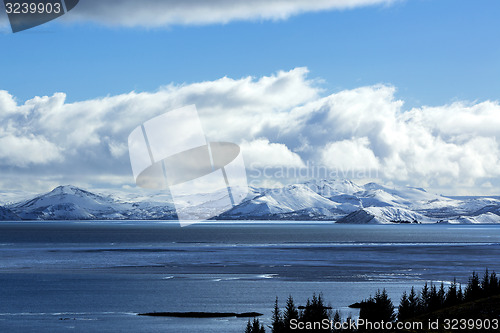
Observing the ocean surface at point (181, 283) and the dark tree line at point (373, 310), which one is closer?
the dark tree line at point (373, 310)

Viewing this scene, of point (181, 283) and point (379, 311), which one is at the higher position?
point (181, 283)

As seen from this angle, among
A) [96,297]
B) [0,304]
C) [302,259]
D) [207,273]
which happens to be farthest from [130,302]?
[302,259]

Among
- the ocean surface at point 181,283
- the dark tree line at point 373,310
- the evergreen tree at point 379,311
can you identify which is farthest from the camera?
the ocean surface at point 181,283

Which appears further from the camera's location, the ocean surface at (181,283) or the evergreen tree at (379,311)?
the ocean surface at (181,283)

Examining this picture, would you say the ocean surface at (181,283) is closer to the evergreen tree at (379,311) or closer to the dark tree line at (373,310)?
the dark tree line at (373,310)

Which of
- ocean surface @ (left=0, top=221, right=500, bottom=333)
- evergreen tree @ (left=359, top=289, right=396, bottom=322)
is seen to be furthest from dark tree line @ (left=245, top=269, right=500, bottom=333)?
ocean surface @ (left=0, top=221, right=500, bottom=333)

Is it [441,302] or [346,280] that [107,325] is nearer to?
[441,302]

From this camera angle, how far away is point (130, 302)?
275ft

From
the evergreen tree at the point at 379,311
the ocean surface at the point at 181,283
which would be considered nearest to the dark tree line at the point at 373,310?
the evergreen tree at the point at 379,311

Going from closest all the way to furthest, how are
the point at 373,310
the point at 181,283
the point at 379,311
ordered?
the point at 379,311 → the point at 373,310 → the point at 181,283

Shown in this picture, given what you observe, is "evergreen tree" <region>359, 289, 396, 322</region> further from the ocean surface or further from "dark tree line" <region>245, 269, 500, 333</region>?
the ocean surface

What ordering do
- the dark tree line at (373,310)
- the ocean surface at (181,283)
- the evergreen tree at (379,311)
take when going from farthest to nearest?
the ocean surface at (181,283), the evergreen tree at (379,311), the dark tree line at (373,310)

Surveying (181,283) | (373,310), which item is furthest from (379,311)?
(181,283)

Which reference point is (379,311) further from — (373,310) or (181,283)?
(181,283)
